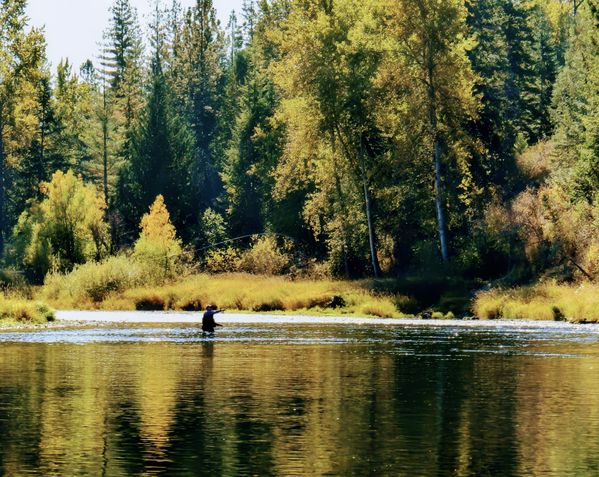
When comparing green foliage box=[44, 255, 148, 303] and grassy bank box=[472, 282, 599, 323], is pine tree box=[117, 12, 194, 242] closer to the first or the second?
green foliage box=[44, 255, 148, 303]

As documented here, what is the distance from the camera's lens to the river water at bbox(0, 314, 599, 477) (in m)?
17.5

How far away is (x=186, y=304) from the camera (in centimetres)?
6650

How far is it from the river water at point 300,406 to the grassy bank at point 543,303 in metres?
9.70

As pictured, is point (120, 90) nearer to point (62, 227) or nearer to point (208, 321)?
point (62, 227)

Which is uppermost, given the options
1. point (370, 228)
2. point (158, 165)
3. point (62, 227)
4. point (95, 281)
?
point (158, 165)

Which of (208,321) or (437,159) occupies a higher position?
(437,159)

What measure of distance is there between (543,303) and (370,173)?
61.8ft

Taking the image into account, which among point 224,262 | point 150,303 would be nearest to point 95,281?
point 150,303

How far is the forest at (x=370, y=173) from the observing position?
2482 inches

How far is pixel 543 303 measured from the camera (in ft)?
181

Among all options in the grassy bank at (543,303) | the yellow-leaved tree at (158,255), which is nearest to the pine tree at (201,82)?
the yellow-leaved tree at (158,255)

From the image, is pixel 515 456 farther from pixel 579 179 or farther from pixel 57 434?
pixel 579 179

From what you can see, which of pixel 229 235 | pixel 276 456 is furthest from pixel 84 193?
pixel 276 456

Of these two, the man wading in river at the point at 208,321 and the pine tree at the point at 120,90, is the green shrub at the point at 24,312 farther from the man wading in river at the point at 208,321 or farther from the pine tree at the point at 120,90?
the pine tree at the point at 120,90
